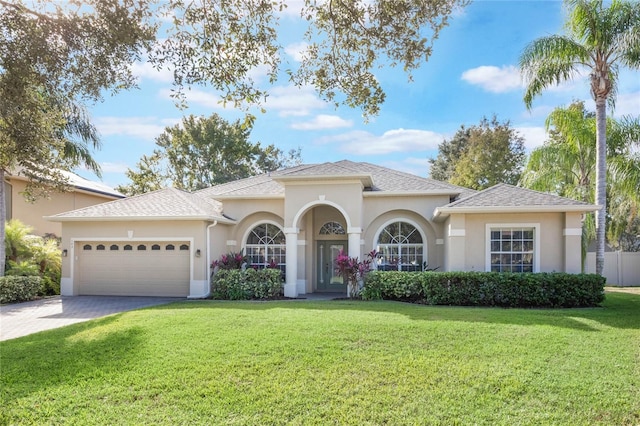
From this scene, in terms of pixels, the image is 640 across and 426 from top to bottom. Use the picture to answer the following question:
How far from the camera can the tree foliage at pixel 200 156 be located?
34969 millimetres

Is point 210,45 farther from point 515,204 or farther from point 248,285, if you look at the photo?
point 515,204

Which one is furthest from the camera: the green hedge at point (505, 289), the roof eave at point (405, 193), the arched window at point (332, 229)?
the arched window at point (332, 229)

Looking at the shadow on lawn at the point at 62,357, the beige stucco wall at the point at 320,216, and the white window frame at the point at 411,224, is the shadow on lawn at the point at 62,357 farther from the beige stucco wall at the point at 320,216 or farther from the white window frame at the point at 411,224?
the white window frame at the point at 411,224

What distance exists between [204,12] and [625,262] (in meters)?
24.5

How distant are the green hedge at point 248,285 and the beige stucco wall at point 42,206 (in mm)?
9981

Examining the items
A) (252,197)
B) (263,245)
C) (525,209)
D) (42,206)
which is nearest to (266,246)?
(263,245)

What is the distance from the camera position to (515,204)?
46.3 feet

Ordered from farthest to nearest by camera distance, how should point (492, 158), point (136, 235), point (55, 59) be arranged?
point (492, 158) → point (136, 235) → point (55, 59)

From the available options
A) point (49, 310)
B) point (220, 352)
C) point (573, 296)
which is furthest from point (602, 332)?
point (49, 310)

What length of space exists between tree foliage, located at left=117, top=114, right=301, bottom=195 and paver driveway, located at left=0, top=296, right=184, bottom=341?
20.5m

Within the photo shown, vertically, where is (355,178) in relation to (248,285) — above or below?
above

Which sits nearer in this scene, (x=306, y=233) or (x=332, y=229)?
(x=306, y=233)

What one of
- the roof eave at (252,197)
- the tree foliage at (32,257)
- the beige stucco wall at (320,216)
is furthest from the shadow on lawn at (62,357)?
the tree foliage at (32,257)

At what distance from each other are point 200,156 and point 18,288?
21527 mm
